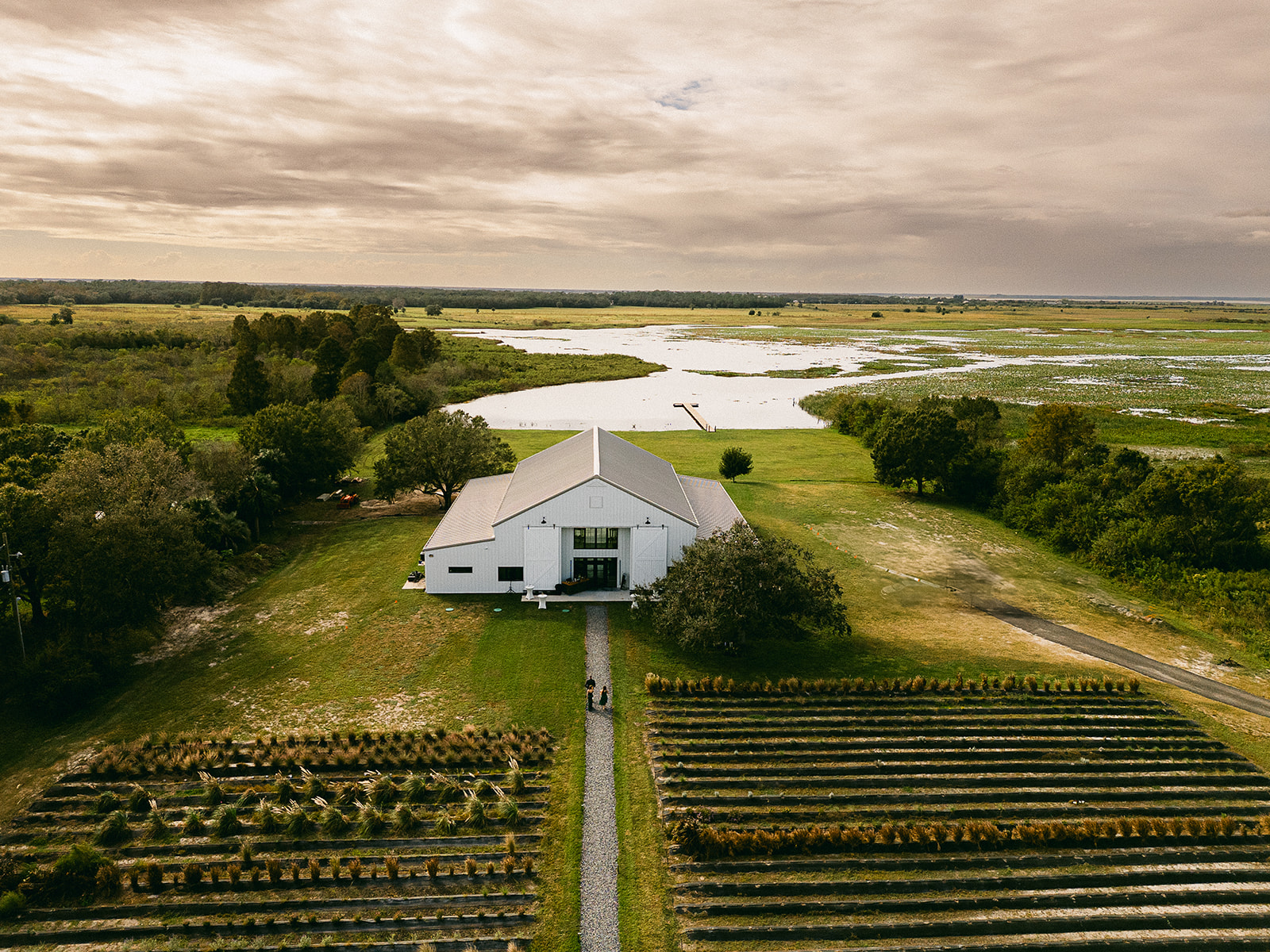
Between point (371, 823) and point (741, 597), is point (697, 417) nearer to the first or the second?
point (741, 597)

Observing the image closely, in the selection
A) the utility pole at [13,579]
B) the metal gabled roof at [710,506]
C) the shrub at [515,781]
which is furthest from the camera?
the metal gabled roof at [710,506]

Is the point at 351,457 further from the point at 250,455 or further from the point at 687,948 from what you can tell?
the point at 687,948

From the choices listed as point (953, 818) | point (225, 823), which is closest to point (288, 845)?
point (225, 823)

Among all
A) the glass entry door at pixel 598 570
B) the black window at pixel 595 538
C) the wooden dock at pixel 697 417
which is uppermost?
the wooden dock at pixel 697 417

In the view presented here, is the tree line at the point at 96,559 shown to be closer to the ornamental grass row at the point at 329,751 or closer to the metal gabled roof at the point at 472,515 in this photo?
the ornamental grass row at the point at 329,751

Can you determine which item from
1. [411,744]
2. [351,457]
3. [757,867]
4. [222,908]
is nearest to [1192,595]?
[757,867]

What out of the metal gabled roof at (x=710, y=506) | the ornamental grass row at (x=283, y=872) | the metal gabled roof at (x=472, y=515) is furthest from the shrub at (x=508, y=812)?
the metal gabled roof at (x=710, y=506)

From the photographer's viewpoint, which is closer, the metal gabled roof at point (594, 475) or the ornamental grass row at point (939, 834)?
the ornamental grass row at point (939, 834)

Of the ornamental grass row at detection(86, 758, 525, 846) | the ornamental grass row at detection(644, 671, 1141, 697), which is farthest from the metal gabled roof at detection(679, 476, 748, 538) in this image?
the ornamental grass row at detection(86, 758, 525, 846)
